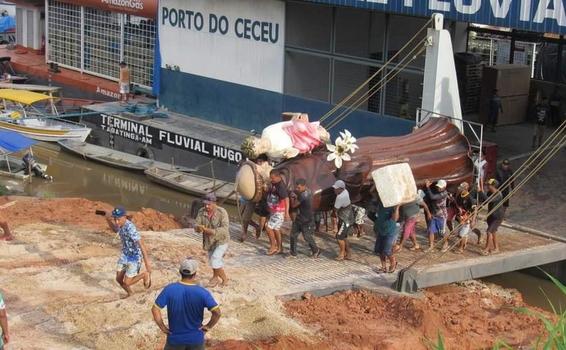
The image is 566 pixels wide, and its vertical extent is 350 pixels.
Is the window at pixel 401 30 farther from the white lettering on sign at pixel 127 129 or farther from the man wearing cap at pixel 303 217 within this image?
the man wearing cap at pixel 303 217

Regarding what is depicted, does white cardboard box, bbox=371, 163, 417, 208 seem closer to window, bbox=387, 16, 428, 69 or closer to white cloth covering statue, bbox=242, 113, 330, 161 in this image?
white cloth covering statue, bbox=242, 113, 330, 161

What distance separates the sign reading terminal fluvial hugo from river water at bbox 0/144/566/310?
6.72 m

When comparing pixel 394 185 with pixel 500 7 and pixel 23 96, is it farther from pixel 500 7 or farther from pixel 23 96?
pixel 23 96

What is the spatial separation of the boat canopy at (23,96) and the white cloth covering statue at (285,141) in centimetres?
1455

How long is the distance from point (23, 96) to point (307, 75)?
944 centimetres

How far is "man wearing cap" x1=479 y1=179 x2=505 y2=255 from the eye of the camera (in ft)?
53.4

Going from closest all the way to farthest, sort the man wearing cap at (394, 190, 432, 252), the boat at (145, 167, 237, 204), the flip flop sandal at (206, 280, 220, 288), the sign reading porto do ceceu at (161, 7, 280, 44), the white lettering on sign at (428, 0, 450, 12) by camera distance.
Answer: the flip flop sandal at (206, 280, 220, 288), the man wearing cap at (394, 190, 432, 252), the white lettering on sign at (428, 0, 450, 12), the boat at (145, 167, 237, 204), the sign reading porto do ceceu at (161, 7, 280, 44)

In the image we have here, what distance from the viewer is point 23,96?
96.6ft

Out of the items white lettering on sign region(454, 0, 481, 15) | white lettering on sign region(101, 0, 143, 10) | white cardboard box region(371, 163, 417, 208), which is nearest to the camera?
white cardboard box region(371, 163, 417, 208)

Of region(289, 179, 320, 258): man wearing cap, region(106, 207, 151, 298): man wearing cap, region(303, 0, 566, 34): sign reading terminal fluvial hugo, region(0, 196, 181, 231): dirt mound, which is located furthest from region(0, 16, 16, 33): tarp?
A: region(106, 207, 151, 298): man wearing cap

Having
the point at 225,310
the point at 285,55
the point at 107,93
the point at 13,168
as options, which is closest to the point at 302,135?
the point at 225,310

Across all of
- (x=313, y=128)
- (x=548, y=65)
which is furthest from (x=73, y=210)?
(x=548, y=65)

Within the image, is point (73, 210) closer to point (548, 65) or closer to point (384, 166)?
point (384, 166)

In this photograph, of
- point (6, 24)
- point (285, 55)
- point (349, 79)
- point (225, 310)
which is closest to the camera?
point (225, 310)
